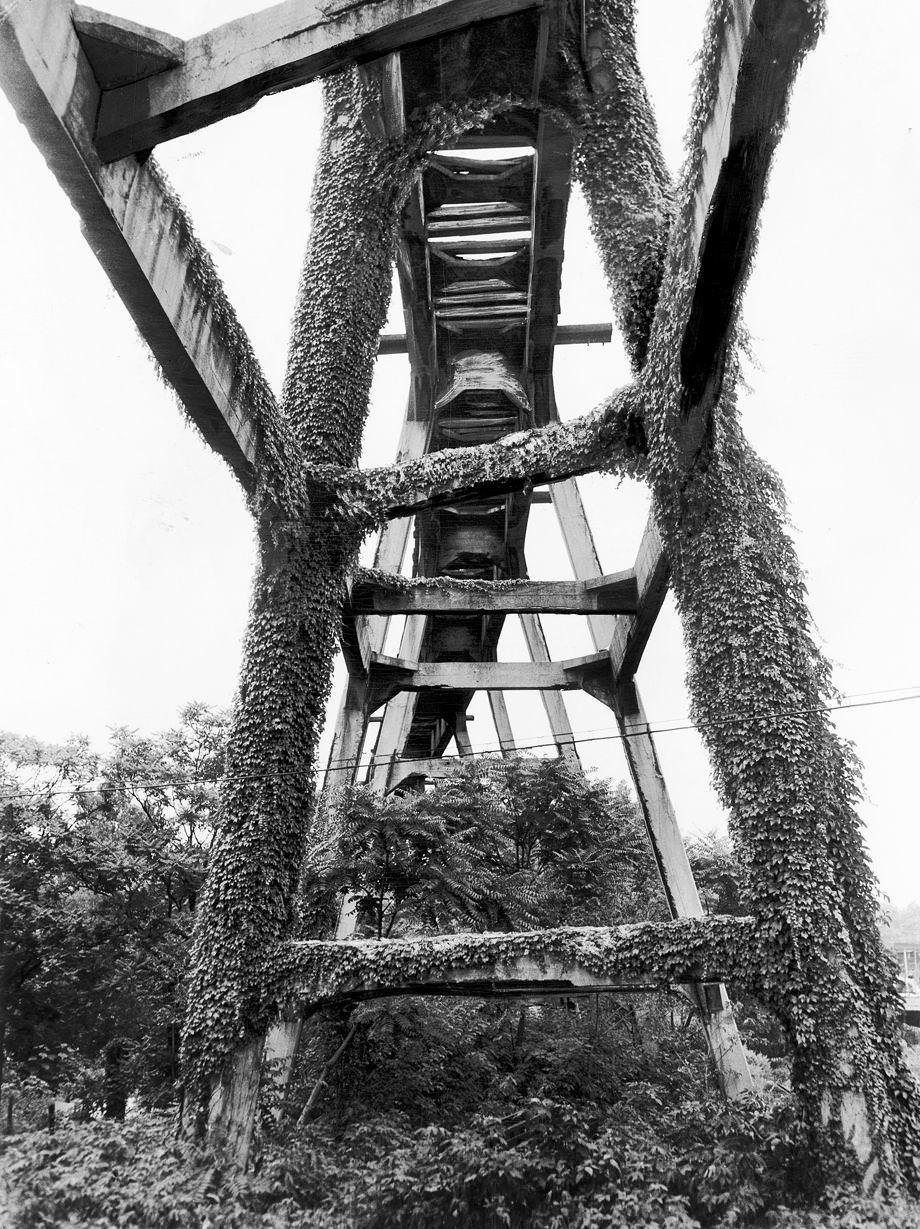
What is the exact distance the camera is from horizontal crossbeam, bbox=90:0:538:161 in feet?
17.3

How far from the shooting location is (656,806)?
12.4 metres

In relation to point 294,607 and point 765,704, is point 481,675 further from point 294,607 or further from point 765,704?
point 765,704

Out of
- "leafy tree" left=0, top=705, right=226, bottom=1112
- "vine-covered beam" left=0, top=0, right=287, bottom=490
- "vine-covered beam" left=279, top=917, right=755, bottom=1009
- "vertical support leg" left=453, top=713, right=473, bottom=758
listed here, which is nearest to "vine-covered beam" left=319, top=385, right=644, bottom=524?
"vine-covered beam" left=0, top=0, right=287, bottom=490

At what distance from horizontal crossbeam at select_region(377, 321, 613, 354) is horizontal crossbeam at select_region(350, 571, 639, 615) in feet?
19.8

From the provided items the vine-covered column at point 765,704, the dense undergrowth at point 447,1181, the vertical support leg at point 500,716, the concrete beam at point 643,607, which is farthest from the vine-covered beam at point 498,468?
the vertical support leg at point 500,716

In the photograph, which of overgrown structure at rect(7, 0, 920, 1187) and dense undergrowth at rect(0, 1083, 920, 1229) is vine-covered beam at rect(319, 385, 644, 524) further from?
dense undergrowth at rect(0, 1083, 920, 1229)

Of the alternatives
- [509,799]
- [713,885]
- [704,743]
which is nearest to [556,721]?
[509,799]

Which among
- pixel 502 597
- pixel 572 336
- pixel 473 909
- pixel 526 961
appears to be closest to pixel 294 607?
pixel 502 597

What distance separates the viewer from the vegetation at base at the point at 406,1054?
6.47 m

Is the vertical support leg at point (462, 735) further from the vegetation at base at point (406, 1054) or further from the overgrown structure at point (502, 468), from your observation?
the overgrown structure at point (502, 468)

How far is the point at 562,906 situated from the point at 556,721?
12.8ft

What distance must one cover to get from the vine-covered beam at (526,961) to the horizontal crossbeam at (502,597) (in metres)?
5.04

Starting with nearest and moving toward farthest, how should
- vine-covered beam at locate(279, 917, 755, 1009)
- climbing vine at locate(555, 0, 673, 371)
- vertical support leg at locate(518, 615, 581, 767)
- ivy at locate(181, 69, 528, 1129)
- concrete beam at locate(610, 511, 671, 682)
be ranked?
1. vine-covered beam at locate(279, 917, 755, 1009)
2. ivy at locate(181, 69, 528, 1129)
3. climbing vine at locate(555, 0, 673, 371)
4. concrete beam at locate(610, 511, 671, 682)
5. vertical support leg at locate(518, 615, 581, 767)

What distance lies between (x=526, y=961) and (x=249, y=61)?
24.0ft
